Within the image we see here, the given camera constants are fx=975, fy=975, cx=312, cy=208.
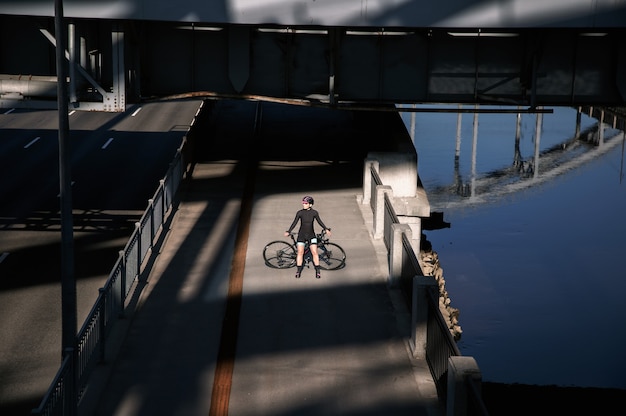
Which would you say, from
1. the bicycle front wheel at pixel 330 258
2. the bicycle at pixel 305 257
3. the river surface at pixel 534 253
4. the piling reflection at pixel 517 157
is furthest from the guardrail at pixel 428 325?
the piling reflection at pixel 517 157

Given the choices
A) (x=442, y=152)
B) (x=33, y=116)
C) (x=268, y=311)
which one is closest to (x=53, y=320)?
(x=268, y=311)

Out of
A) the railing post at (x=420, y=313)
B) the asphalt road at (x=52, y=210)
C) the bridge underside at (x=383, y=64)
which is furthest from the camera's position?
the bridge underside at (x=383, y=64)

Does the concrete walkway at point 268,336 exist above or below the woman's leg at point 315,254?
below

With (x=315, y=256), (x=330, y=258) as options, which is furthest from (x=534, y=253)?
(x=315, y=256)

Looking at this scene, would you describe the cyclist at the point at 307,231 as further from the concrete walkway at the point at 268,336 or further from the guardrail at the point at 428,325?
the guardrail at the point at 428,325

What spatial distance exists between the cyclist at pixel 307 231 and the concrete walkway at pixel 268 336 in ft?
1.44

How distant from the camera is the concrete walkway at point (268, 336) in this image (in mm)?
16141

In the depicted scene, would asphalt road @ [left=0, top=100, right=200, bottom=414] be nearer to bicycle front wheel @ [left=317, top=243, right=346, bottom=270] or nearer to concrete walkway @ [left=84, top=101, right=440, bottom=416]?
concrete walkway @ [left=84, top=101, right=440, bottom=416]

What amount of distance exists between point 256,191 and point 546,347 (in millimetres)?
15171

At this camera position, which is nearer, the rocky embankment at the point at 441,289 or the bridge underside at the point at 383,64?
the bridge underside at the point at 383,64

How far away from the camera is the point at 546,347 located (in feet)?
132

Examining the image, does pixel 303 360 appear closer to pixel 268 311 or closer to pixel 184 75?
pixel 268 311

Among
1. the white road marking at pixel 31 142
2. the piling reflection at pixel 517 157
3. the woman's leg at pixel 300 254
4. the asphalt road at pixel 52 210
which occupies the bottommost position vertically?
the piling reflection at pixel 517 157

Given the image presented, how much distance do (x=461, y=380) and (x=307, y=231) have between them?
29.0 ft
